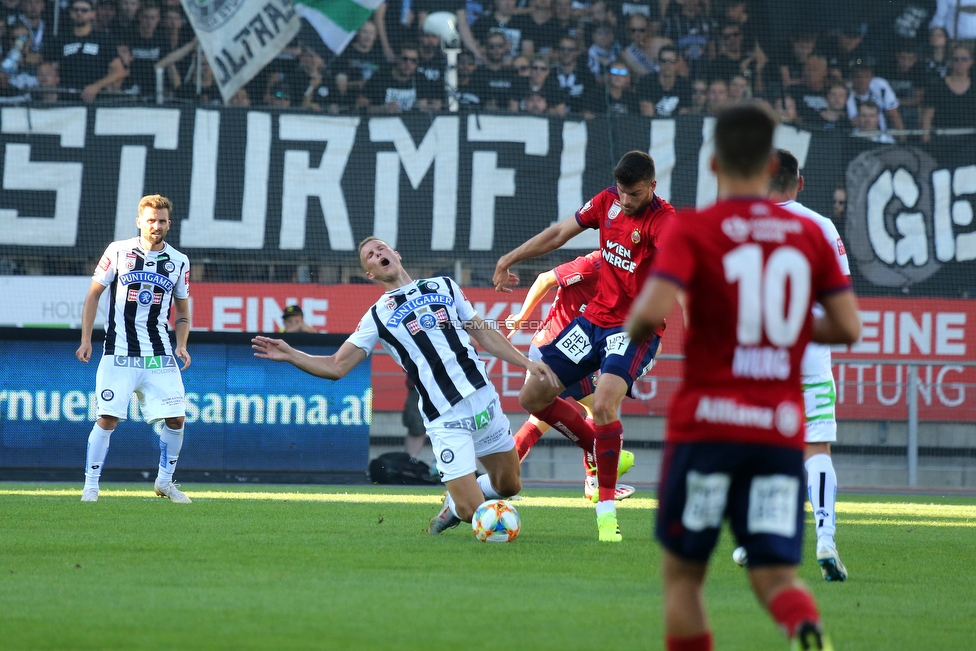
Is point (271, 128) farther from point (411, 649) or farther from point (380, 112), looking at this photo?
point (411, 649)

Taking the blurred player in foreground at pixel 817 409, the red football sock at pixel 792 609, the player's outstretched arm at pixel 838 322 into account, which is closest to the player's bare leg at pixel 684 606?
the red football sock at pixel 792 609

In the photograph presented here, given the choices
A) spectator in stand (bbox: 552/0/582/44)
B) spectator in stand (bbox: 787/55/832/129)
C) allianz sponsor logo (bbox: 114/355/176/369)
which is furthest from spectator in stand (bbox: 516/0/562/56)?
allianz sponsor logo (bbox: 114/355/176/369)

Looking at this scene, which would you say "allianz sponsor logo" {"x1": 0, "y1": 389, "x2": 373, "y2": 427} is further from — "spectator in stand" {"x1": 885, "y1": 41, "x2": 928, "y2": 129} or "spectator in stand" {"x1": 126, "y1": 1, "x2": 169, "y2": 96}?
"spectator in stand" {"x1": 885, "y1": 41, "x2": 928, "y2": 129}

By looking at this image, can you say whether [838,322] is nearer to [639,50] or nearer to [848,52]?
[639,50]

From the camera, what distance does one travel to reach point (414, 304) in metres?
7.38

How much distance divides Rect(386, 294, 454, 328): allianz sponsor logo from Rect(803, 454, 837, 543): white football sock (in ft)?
7.86

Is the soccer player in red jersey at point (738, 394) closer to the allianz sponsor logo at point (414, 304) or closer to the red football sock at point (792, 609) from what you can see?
the red football sock at point (792, 609)

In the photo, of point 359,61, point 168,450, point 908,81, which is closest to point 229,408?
point 168,450

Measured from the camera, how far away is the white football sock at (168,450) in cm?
1015

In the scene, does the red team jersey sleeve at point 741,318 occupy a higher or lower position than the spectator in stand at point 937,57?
lower

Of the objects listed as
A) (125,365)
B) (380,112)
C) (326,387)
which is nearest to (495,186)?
(380,112)

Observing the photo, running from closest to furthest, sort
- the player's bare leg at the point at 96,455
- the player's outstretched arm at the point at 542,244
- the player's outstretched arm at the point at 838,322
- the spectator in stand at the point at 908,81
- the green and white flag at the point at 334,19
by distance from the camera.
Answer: the player's outstretched arm at the point at 838,322 < the player's outstretched arm at the point at 542,244 < the player's bare leg at the point at 96,455 < the green and white flag at the point at 334,19 < the spectator in stand at the point at 908,81

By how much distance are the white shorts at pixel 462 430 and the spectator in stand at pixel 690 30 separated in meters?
11.6

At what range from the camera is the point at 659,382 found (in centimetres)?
1522
